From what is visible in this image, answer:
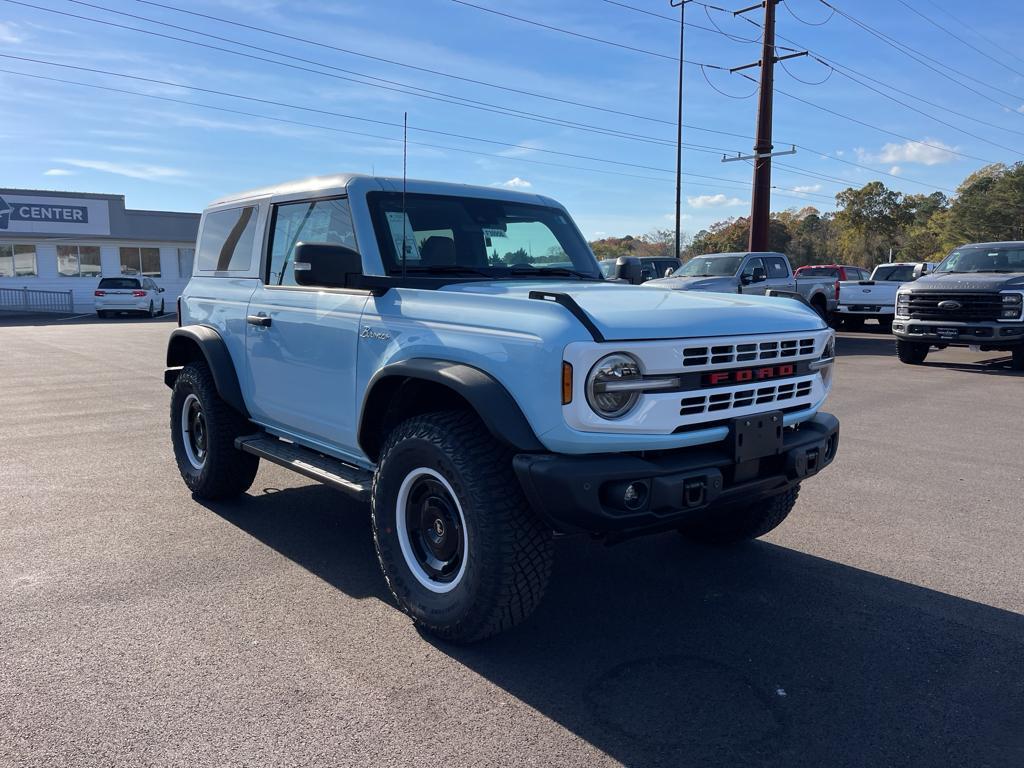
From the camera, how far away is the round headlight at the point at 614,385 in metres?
3.06

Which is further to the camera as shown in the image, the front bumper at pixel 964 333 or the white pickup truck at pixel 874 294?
the white pickup truck at pixel 874 294

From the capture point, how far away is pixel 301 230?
481cm

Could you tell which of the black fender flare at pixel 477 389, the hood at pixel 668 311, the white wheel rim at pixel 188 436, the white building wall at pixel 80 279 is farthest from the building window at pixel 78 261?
the black fender flare at pixel 477 389

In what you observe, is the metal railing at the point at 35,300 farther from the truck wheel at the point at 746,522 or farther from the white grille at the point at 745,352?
the white grille at the point at 745,352

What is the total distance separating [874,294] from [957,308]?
8.62m

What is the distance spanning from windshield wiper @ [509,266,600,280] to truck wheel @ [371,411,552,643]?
1436mm

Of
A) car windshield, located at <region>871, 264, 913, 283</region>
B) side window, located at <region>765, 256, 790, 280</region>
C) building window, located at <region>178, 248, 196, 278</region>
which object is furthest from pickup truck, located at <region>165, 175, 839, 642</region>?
building window, located at <region>178, 248, 196, 278</region>

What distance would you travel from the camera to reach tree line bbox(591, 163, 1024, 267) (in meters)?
61.7

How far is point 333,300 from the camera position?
14.1 feet

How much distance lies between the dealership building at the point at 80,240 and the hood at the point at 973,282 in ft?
108

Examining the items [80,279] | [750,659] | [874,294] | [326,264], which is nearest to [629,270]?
[326,264]

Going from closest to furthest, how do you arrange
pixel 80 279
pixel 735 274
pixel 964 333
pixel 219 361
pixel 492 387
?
pixel 492 387
pixel 219 361
pixel 964 333
pixel 735 274
pixel 80 279

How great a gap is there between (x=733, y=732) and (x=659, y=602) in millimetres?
1155

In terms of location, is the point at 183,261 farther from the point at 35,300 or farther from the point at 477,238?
the point at 477,238
